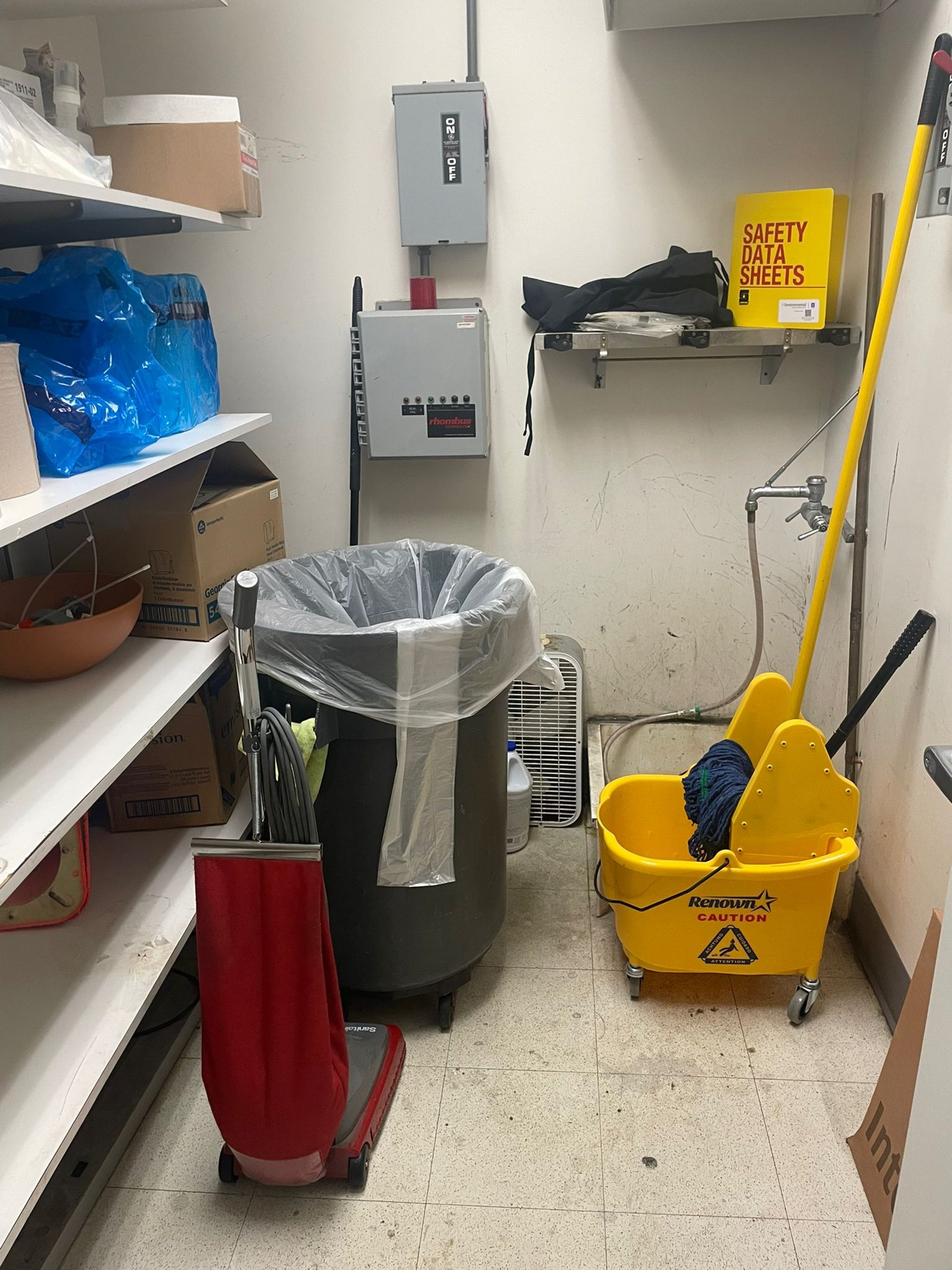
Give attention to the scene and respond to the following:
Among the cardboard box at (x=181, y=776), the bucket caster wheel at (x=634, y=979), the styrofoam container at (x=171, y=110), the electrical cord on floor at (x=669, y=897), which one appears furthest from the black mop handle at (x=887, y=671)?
the styrofoam container at (x=171, y=110)

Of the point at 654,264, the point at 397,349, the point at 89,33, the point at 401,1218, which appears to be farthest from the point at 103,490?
the point at 89,33

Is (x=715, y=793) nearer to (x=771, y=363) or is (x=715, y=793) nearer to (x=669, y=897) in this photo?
(x=669, y=897)

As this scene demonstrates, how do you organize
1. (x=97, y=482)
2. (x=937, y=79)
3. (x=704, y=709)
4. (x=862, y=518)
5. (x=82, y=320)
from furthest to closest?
1. (x=704, y=709)
2. (x=862, y=518)
3. (x=82, y=320)
4. (x=937, y=79)
5. (x=97, y=482)

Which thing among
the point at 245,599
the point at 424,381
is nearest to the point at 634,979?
the point at 245,599

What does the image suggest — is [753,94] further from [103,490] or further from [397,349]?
[103,490]

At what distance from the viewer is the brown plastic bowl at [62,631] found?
1459mm

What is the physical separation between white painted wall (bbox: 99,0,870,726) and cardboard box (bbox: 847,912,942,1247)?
48.7 inches

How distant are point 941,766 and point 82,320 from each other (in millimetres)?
1410

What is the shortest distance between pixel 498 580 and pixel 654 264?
90 centimetres

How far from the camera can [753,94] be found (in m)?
2.01

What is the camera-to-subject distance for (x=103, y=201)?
123 centimetres

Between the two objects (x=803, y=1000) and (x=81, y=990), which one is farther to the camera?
(x=803, y=1000)

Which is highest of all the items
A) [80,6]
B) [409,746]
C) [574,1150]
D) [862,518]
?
[80,6]

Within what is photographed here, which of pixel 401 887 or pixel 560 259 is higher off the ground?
pixel 560 259
